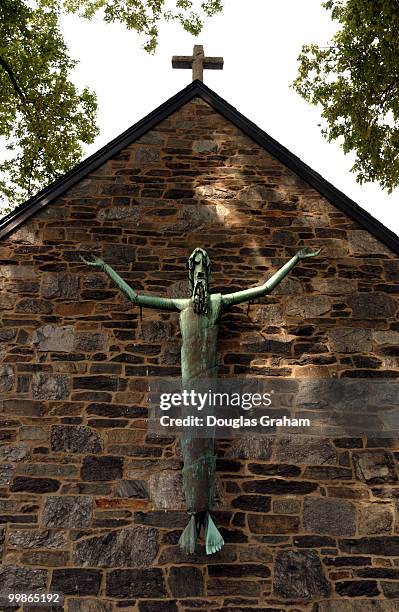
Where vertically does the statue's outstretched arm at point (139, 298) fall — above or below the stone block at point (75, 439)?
above

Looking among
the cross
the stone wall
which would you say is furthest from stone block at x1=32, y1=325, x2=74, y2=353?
the cross

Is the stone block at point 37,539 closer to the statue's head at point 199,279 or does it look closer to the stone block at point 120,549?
the stone block at point 120,549

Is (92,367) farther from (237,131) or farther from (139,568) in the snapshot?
(237,131)

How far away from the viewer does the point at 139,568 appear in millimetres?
5562

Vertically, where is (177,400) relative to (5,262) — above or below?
below

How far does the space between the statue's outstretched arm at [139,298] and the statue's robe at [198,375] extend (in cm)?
14

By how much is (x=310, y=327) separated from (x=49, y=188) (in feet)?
10.2

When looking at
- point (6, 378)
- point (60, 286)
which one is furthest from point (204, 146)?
point (6, 378)

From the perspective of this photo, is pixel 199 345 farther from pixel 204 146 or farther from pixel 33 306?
pixel 204 146

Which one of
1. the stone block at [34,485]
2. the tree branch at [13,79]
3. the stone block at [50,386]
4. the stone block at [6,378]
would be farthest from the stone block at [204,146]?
the tree branch at [13,79]

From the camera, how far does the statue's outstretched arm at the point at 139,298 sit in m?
6.31

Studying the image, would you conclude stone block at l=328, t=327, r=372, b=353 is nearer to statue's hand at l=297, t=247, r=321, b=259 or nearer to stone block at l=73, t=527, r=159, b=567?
statue's hand at l=297, t=247, r=321, b=259

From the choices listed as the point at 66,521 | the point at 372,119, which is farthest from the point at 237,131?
the point at 66,521

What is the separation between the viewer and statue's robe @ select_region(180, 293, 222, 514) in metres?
5.68
